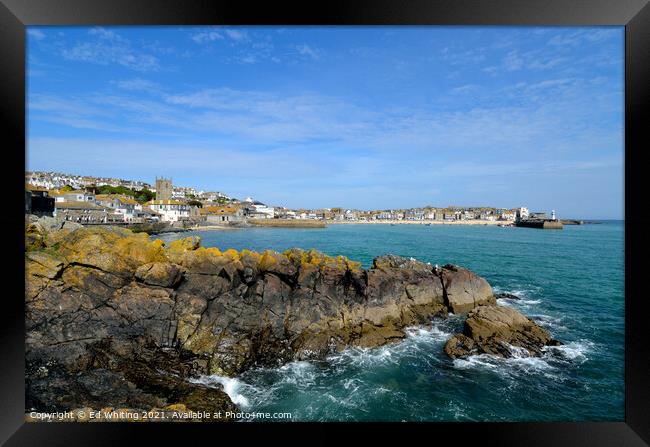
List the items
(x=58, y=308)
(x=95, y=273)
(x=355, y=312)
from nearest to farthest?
(x=58, y=308), (x=95, y=273), (x=355, y=312)

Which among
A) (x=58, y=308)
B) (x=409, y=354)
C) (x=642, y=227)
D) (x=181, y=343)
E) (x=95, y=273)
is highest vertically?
(x=642, y=227)

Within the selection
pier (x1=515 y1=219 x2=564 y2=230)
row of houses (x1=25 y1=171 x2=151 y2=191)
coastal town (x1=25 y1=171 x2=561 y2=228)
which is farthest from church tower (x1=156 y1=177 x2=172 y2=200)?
pier (x1=515 y1=219 x2=564 y2=230)

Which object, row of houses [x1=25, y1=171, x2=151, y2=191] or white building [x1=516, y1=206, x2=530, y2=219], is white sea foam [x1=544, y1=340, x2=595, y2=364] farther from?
white building [x1=516, y1=206, x2=530, y2=219]

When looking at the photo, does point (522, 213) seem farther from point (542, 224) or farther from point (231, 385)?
point (231, 385)

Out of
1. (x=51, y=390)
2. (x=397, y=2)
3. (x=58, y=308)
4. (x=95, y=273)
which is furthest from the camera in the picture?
(x=95, y=273)

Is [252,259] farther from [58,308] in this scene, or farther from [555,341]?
[555,341]

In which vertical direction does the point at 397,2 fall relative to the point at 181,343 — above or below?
above

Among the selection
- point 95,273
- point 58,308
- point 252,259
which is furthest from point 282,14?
point 58,308

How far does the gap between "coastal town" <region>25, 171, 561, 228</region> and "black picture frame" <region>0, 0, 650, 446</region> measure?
1519 millimetres

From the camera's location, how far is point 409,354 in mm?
6379

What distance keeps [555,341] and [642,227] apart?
18.6 ft

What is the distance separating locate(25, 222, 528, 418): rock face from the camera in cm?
480

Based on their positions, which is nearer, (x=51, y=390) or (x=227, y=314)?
(x=51, y=390)

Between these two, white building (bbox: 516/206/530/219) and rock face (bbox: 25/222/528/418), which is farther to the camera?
white building (bbox: 516/206/530/219)
